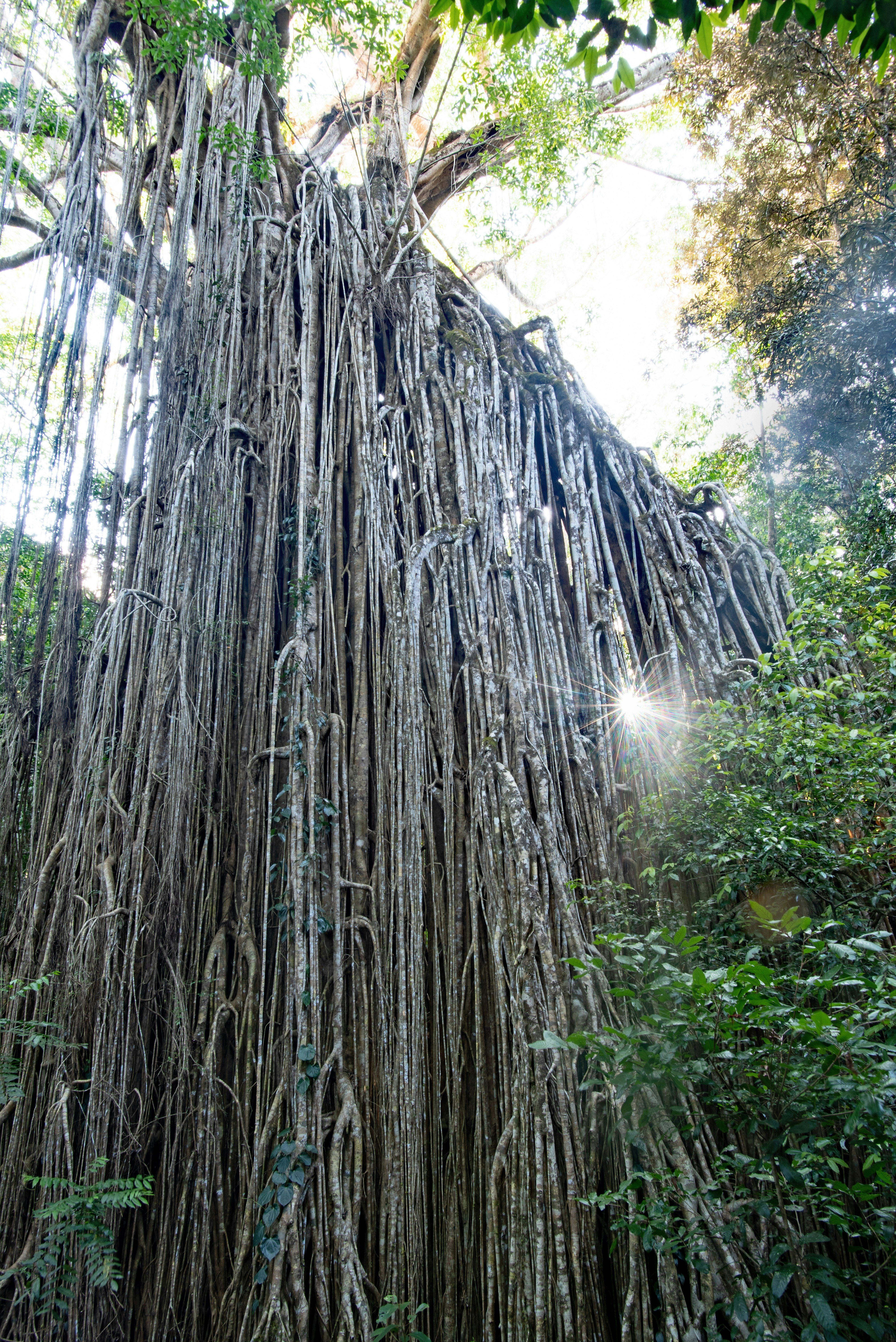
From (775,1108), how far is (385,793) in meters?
1.73

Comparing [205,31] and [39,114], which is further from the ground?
[39,114]

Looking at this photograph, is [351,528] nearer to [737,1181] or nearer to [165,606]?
[165,606]

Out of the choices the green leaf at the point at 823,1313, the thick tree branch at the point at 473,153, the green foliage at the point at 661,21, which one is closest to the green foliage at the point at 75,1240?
the green leaf at the point at 823,1313

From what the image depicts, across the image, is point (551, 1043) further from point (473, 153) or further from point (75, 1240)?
point (473, 153)

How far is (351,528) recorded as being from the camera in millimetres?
3584

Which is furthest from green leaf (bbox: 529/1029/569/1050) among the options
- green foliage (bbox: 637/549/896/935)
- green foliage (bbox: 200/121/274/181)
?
green foliage (bbox: 200/121/274/181)

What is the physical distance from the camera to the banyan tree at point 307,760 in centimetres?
229

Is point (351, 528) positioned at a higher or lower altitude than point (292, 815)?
higher

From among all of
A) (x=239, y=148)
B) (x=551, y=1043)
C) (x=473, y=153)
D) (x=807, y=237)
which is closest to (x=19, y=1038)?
(x=551, y=1043)

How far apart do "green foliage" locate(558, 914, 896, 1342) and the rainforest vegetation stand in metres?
0.02

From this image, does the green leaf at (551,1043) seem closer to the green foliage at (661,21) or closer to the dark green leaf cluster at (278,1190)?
the dark green leaf cluster at (278,1190)

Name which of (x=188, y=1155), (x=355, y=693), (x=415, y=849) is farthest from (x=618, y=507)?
(x=188, y=1155)

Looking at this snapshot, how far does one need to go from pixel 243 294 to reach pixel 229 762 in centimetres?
263

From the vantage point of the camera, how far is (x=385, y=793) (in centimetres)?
305
